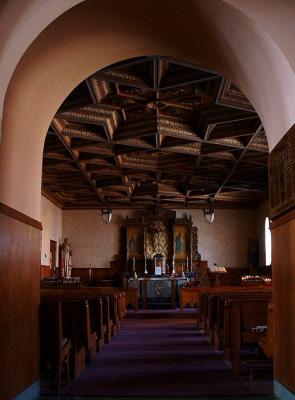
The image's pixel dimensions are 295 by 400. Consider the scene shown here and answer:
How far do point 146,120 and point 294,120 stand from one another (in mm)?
6274

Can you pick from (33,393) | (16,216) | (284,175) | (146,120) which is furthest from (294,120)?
(146,120)

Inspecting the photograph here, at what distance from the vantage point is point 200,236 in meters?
20.2

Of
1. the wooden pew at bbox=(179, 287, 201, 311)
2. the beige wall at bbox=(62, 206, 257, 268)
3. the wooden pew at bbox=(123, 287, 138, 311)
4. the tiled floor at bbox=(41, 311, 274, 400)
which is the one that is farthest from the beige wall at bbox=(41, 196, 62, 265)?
the tiled floor at bbox=(41, 311, 274, 400)

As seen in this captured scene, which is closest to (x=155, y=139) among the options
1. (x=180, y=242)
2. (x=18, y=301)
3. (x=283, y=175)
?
(x=283, y=175)

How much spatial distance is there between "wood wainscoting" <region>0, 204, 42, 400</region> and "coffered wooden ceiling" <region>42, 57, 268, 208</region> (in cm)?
334

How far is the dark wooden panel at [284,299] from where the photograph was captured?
411 centimetres

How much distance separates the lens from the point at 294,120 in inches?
161

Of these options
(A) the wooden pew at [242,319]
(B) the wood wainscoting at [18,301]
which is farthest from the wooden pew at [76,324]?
(A) the wooden pew at [242,319]

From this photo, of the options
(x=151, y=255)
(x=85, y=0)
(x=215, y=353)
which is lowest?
(x=215, y=353)

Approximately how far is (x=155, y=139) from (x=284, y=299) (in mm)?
7268

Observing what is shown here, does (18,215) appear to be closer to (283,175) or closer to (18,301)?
(18,301)

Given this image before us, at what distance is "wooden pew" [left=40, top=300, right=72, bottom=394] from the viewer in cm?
482

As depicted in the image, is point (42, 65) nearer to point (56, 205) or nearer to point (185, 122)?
point (185, 122)

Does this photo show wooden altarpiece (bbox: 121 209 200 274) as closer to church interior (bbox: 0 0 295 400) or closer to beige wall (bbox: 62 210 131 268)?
beige wall (bbox: 62 210 131 268)
